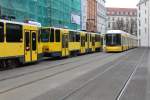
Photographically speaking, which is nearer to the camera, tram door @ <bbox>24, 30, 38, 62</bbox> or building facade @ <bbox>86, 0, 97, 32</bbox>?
tram door @ <bbox>24, 30, 38, 62</bbox>

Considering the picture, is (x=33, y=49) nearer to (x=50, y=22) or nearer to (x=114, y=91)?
(x=114, y=91)

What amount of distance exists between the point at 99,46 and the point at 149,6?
78.2 m

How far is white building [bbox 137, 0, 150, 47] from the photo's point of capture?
435 feet

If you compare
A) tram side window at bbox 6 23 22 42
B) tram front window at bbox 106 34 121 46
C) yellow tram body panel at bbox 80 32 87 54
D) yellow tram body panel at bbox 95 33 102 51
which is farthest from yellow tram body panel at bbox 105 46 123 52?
tram side window at bbox 6 23 22 42

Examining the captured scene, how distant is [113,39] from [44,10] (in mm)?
10174

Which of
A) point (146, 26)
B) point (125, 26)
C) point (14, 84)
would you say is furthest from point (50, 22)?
point (125, 26)

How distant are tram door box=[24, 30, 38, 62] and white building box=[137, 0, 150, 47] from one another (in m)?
103

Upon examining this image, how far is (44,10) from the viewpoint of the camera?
5794cm

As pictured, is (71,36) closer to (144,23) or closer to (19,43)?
(19,43)

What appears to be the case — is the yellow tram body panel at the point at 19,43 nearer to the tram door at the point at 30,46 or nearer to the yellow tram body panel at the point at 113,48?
the tram door at the point at 30,46

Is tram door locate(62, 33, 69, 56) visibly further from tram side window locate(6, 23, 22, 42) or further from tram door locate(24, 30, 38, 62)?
tram side window locate(6, 23, 22, 42)

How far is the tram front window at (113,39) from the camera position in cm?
5591

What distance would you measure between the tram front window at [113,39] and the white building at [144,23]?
74868mm

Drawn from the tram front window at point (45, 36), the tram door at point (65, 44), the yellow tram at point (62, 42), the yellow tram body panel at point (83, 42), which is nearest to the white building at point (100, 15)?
the yellow tram body panel at point (83, 42)
